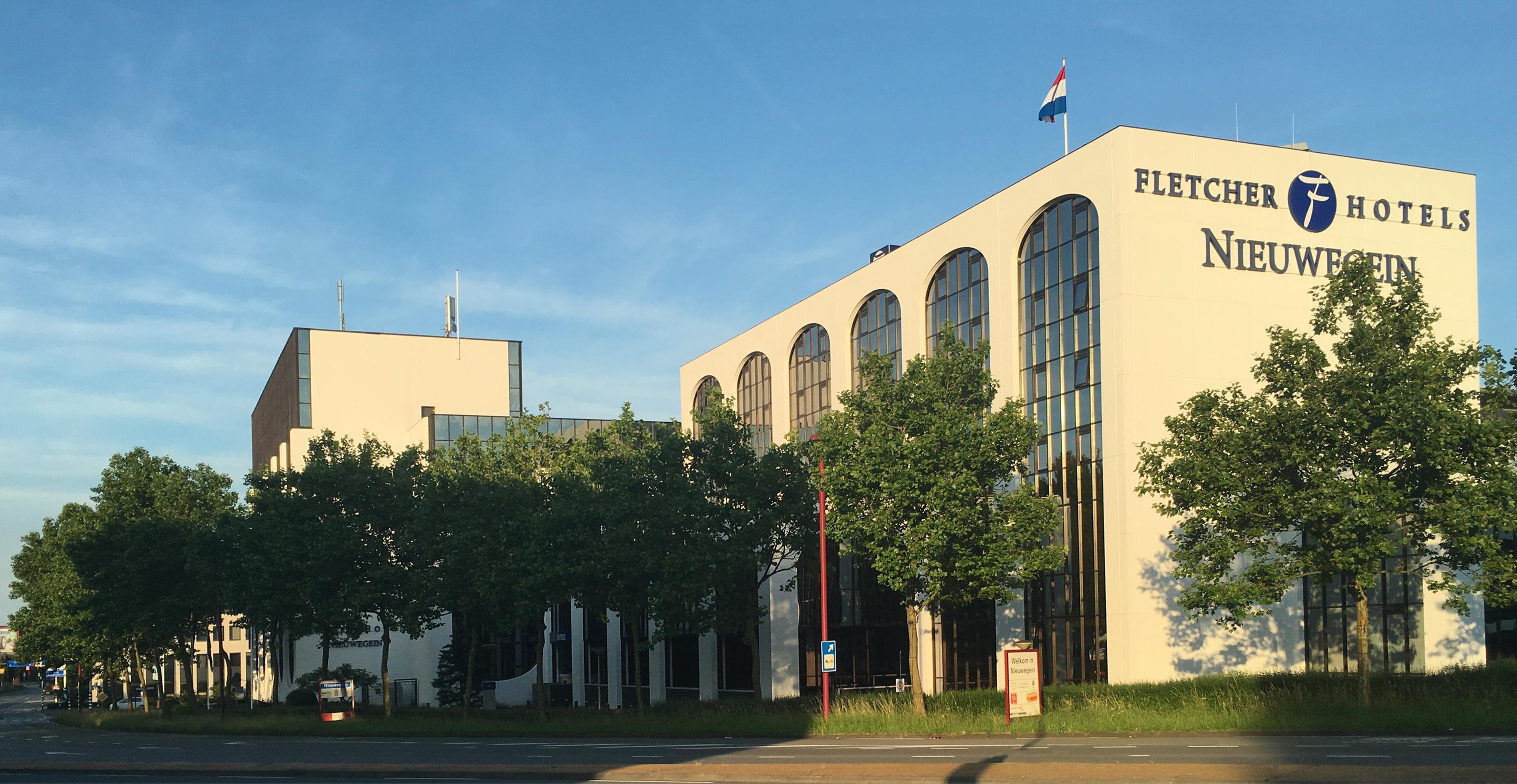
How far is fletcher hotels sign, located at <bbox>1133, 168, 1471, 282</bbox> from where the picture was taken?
4662 cm

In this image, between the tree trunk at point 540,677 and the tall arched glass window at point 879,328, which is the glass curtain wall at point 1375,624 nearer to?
the tall arched glass window at point 879,328

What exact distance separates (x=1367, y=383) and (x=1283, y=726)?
865 centimetres

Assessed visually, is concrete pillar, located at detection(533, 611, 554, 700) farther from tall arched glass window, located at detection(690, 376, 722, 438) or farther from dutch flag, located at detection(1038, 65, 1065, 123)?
dutch flag, located at detection(1038, 65, 1065, 123)

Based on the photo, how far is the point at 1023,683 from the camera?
3350 centimetres

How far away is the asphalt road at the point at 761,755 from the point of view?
22.0 metres

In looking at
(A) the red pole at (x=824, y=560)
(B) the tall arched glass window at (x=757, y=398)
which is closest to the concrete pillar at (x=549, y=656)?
(B) the tall arched glass window at (x=757, y=398)

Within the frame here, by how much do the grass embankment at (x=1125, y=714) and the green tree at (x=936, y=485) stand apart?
3087mm

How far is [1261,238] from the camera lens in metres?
47.3

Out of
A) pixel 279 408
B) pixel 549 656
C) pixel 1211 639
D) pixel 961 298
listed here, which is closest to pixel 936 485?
pixel 1211 639

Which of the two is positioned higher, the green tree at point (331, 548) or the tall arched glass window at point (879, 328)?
the tall arched glass window at point (879, 328)

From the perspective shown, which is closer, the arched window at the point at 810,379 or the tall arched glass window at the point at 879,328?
the tall arched glass window at the point at 879,328

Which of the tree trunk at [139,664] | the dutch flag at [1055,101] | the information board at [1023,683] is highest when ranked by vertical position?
the dutch flag at [1055,101]

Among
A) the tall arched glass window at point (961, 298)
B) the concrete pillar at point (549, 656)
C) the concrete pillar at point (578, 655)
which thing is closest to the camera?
the tall arched glass window at point (961, 298)

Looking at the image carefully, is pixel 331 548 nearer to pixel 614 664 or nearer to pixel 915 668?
pixel 614 664
